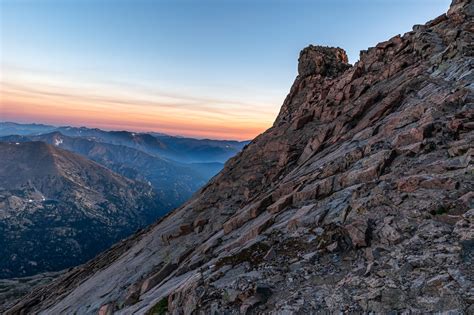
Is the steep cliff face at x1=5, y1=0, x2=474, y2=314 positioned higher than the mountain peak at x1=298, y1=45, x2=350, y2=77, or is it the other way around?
the mountain peak at x1=298, y1=45, x2=350, y2=77

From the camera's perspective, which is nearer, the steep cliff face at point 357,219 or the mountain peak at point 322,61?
the steep cliff face at point 357,219

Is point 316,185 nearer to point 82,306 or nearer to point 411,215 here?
point 411,215

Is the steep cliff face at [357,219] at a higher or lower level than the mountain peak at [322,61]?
lower

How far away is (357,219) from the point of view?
2219 centimetres

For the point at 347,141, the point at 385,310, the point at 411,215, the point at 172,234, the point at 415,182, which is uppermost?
the point at 347,141

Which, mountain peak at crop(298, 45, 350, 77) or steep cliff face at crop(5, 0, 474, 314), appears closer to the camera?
steep cliff face at crop(5, 0, 474, 314)

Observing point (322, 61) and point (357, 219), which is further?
point (322, 61)

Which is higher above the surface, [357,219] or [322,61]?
[322,61]

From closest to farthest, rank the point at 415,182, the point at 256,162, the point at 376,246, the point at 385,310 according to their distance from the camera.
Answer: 1. the point at 385,310
2. the point at 376,246
3. the point at 415,182
4. the point at 256,162

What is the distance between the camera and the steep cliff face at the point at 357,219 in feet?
57.1

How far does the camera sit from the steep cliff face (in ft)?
57.1

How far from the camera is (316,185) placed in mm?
30375

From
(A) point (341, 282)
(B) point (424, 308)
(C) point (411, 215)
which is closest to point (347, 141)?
(C) point (411, 215)

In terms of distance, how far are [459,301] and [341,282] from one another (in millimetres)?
5484
